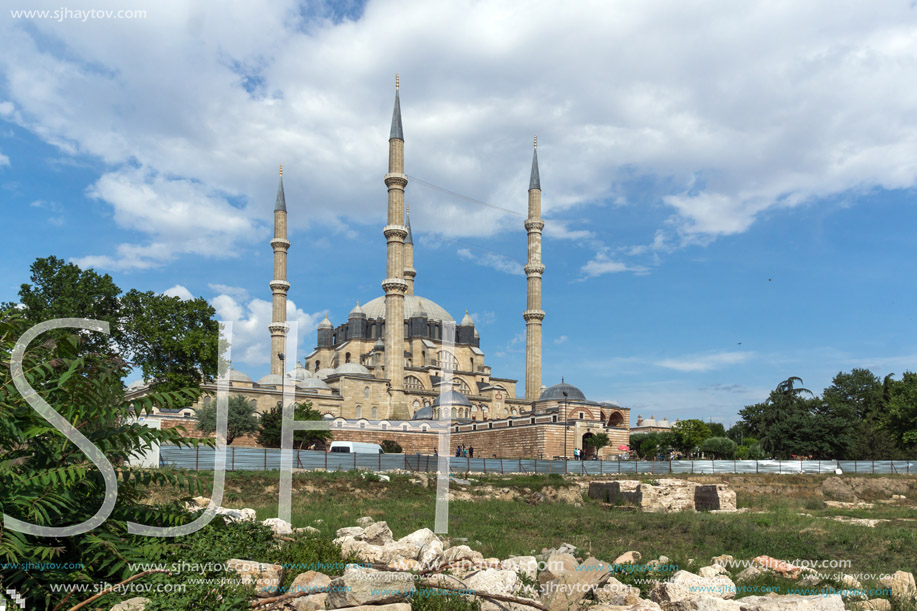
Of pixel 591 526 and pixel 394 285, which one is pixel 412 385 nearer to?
pixel 394 285

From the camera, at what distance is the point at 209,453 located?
20.2 meters

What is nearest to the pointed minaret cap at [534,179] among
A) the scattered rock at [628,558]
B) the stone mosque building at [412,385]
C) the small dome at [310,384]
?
the stone mosque building at [412,385]

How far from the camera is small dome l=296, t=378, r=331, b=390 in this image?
48438 millimetres

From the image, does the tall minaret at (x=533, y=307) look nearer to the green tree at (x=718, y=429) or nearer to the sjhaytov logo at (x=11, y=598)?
the green tree at (x=718, y=429)

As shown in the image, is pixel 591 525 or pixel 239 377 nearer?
pixel 591 525

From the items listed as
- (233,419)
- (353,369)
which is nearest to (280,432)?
(233,419)

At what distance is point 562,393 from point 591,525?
106 ft

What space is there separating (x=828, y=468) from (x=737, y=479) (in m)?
5.82

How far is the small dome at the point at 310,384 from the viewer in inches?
1907

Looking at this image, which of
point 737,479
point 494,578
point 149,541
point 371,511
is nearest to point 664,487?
point 737,479

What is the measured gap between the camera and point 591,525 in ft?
43.4

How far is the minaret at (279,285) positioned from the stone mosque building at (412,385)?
2.8 inches

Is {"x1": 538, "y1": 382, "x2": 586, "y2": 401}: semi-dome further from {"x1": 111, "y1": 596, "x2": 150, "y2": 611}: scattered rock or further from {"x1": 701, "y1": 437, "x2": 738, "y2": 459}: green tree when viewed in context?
{"x1": 111, "y1": 596, "x2": 150, "y2": 611}: scattered rock

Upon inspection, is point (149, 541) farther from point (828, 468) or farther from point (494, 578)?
point (828, 468)
